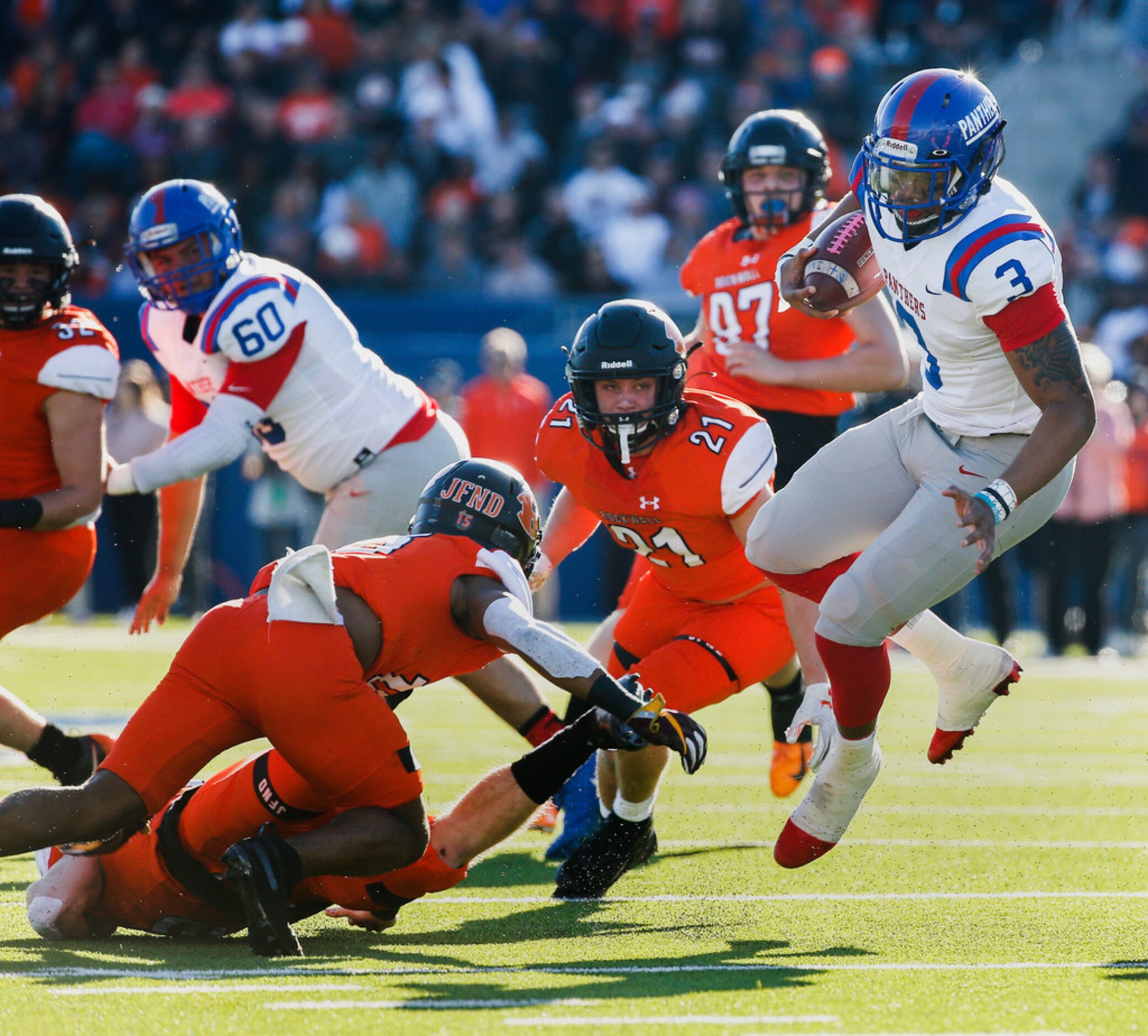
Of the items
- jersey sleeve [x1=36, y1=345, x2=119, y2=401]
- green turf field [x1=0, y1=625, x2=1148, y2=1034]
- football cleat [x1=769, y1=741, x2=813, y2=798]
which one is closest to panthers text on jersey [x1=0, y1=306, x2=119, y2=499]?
jersey sleeve [x1=36, y1=345, x2=119, y2=401]

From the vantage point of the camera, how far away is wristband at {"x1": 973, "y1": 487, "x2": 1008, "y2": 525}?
3.62m

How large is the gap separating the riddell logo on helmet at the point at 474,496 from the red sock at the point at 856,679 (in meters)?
0.85

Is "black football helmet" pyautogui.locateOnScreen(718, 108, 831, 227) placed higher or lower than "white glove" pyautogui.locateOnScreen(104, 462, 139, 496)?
higher

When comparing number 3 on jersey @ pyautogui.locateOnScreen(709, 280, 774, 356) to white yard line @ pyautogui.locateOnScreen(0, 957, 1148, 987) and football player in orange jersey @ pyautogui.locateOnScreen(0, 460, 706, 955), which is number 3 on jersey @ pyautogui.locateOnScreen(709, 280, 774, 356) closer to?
football player in orange jersey @ pyautogui.locateOnScreen(0, 460, 706, 955)

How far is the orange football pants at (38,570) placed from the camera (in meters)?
4.96

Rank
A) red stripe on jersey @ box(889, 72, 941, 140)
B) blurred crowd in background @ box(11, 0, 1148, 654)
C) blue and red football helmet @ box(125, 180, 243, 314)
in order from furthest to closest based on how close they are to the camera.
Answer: blurred crowd in background @ box(11, 0, 1148, 654)
blue and red football helmet @ box(125, 180, 243, 314)
red stripe on jersey @ box(889, 72, 941, 140)

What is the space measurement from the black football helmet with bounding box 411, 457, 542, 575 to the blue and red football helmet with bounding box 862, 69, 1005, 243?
1075 millimetres

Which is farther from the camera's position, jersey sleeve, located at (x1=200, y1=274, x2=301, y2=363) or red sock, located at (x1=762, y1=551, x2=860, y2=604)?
jersey sleeve, located at (x1=200, y1=274, x2=301, y2=363)

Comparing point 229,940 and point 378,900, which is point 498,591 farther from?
point 229,940

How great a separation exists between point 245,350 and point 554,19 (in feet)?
35.8

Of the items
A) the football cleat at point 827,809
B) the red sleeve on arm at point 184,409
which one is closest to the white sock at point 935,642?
the football cleat at point 827,809

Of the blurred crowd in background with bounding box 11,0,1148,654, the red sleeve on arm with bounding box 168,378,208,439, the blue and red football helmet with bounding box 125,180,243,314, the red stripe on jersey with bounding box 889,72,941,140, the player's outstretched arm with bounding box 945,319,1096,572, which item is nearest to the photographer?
the player's outstretched arm with bounding box 945,319,1096,572

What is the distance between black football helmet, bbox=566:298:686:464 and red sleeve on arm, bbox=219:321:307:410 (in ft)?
3.25

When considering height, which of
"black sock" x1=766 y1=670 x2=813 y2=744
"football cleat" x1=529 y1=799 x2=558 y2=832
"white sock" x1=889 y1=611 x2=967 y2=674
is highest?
"white sock" x1=889 y1=611 x2=967 y2=674
